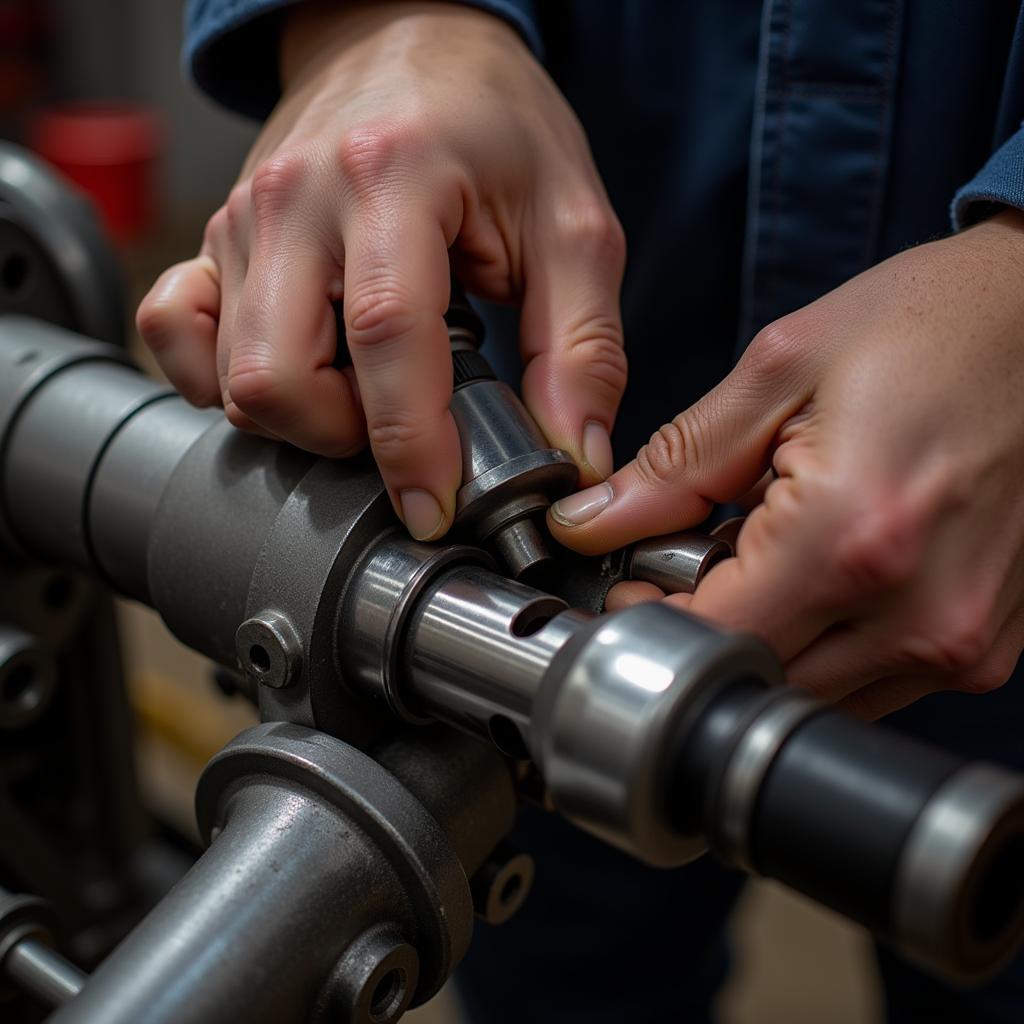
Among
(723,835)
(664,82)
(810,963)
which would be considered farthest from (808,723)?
(810,963)

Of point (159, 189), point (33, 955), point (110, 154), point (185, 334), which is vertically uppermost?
point (185, 334)

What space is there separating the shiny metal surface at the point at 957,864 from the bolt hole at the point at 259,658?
246mm

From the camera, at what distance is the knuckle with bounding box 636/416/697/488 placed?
18.8 inches

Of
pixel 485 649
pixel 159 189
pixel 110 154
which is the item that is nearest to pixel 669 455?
pixel 485 649

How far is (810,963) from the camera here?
5.00 feet

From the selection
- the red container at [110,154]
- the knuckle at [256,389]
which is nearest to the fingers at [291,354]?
the knuckle at [256,389]

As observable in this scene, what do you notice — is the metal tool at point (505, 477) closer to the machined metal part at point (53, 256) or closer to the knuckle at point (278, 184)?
the knuckle at point (278, 184)

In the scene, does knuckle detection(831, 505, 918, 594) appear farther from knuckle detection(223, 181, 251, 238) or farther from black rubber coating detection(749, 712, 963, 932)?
knuckle detection(223, 181, 251, 238)

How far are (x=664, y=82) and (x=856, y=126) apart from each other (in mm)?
121

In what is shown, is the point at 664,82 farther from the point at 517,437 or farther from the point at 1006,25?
the point at 517,437

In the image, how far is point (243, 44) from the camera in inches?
27.6

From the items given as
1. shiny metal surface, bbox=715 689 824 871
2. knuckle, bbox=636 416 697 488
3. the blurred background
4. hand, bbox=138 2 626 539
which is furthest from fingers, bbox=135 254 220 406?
the blurred background

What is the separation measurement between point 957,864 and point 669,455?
0.21 meters

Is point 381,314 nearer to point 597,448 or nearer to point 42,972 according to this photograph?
point 597,448
